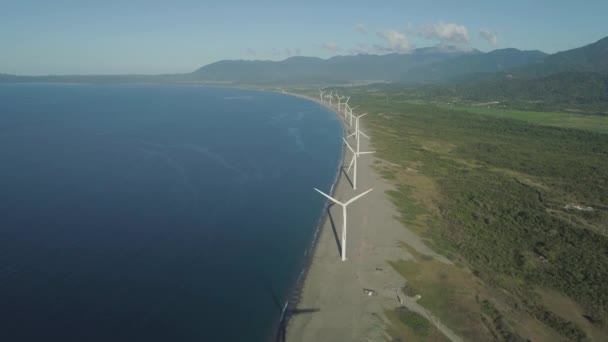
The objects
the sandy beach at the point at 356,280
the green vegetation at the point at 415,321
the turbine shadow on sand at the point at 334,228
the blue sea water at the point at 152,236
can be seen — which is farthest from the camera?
the turbine shadow on sand at the point at 334,228

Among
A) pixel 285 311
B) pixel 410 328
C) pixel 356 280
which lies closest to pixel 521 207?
pixel 356 280

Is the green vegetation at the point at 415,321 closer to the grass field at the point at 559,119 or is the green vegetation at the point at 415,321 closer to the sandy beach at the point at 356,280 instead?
the sandy beach at the point at 356,280

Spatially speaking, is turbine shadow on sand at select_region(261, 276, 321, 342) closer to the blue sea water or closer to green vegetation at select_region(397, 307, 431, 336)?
the blue sea water

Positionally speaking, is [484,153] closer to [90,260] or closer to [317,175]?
[317,175]

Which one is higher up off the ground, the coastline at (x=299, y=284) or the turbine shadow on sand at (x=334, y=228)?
the turbine shadow on sand at (x=334, y=228)

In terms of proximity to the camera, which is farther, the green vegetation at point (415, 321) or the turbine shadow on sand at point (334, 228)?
the turbine shadow on sand at point (334, 228)

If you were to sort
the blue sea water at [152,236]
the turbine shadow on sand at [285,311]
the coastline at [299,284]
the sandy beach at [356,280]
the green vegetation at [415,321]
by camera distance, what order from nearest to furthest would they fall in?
the green vegetation at [415,321] → the turbine shadow on sand at [285,311] → the sandy beach at [356,280] → the coastline at [299,284] → the blue sea water at [152,236]

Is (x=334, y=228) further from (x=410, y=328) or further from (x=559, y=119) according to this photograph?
(x=559, y=119)

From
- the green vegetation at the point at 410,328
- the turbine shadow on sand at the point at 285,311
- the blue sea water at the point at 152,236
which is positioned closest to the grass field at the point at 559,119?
the blue sea water at the point at 152,236
